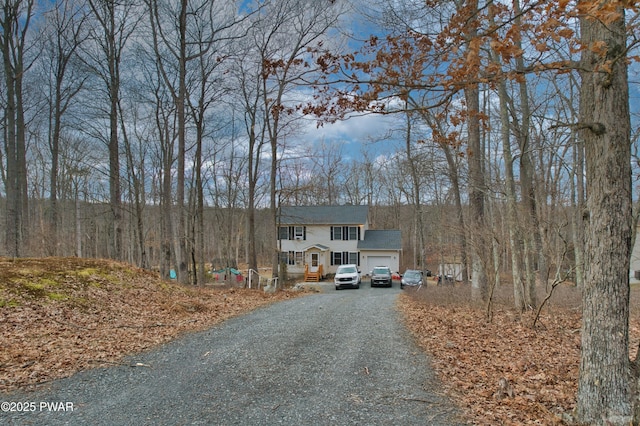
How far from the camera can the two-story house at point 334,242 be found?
3181 cm

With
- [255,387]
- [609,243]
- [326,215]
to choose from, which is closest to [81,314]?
[255,387]

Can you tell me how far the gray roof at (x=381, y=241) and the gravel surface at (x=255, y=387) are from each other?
24269 millimetres

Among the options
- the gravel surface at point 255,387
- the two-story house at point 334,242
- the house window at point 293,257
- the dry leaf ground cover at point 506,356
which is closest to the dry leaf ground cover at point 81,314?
the gravel surface at point 255,387

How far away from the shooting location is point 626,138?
140 inches

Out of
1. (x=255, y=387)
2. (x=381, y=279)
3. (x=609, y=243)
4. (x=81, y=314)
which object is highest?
(x=609, y=243)

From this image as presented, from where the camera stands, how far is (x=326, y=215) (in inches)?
1319

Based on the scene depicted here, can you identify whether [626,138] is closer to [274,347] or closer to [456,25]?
[456,25]

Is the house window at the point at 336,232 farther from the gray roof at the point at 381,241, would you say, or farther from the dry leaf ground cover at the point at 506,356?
the dry leaf ground cover at the point at 506,356

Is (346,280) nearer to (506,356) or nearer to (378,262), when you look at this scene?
(378,262)

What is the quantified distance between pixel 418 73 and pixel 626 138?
2.06 m

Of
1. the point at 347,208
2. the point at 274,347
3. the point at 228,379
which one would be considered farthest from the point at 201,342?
the point at 347,208

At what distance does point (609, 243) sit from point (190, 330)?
7.20 m

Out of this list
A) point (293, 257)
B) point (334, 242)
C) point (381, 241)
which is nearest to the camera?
point (381, 241)

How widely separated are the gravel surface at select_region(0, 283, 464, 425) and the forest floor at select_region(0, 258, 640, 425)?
415 millimetres
